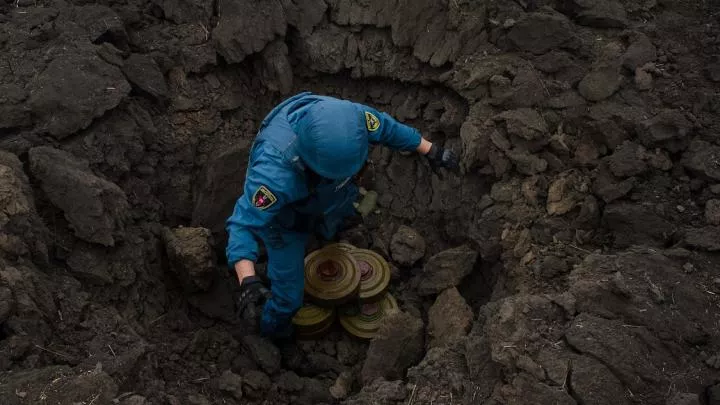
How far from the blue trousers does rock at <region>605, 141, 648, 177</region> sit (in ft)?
5.31

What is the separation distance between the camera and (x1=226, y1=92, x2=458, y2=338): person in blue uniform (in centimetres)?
296

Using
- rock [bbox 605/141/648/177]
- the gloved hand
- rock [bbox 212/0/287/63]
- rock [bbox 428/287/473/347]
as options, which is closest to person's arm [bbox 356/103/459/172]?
rock [bbox 428/287/473/347]

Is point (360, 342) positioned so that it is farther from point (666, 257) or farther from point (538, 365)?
point (666, 257)

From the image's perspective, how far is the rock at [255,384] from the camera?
3227mm

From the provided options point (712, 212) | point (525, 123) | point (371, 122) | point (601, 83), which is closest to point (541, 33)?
point (601, 83)

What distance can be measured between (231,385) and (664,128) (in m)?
2.87

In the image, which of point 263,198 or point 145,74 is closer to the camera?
point 263,198

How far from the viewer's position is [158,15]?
4352 millimetres

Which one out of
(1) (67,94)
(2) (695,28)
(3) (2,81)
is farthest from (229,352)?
(2) (695,28)

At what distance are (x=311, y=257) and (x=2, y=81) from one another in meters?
2.22

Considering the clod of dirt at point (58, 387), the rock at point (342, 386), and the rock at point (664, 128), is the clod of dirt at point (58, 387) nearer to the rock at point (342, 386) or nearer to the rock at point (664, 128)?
the rock at point (342, 386)

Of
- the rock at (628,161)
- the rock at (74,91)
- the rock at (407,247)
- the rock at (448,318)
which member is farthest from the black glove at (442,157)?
the rock at (74,91)

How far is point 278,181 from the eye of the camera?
3066 mm

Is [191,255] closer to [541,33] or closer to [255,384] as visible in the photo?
[255,384]
